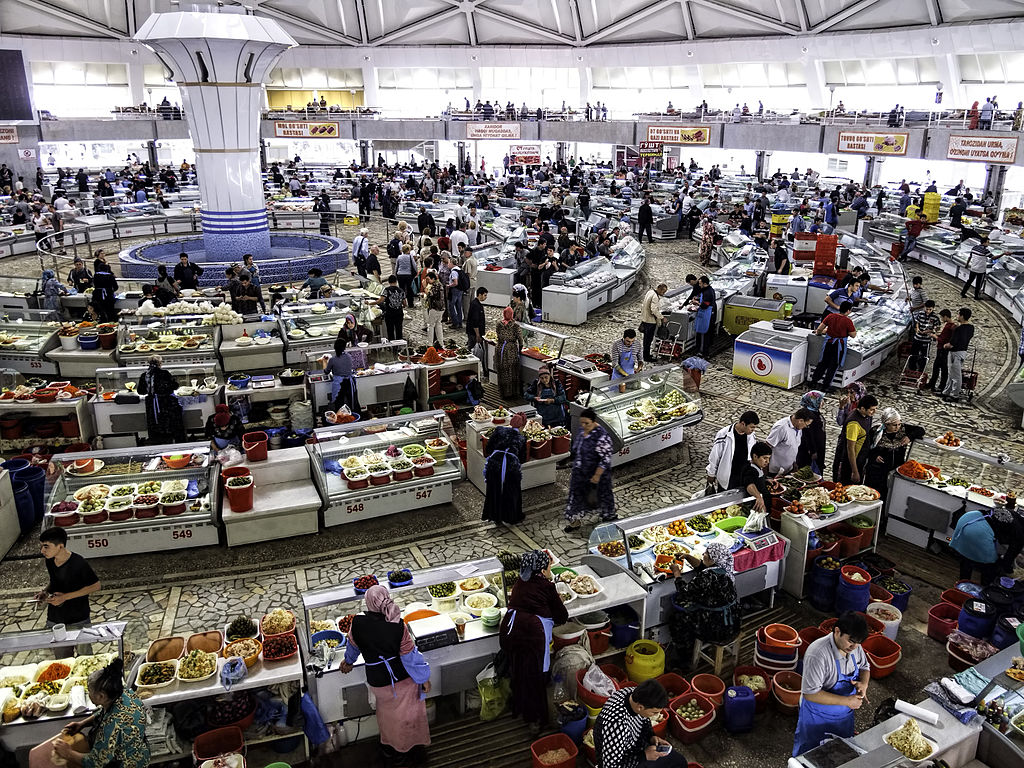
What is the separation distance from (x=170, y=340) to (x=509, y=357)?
19.2 ft

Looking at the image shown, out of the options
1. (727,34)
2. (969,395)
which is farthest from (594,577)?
(727,34)

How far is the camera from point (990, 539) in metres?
7.85

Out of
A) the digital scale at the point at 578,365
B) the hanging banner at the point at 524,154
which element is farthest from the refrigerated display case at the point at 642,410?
the hanging banner at the point at 524,154

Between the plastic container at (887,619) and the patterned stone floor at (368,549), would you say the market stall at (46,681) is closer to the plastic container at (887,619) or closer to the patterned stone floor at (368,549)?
the patterned stone floor at (368,549)

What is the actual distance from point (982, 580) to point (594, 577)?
13.9 feet

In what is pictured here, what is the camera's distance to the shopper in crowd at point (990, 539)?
25.7 feet

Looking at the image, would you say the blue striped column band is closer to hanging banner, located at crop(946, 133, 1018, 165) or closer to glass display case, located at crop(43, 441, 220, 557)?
glass display case, located at crop(43, 441, 220, 557)

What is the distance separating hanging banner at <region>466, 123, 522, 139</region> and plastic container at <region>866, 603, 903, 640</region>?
35.7 m

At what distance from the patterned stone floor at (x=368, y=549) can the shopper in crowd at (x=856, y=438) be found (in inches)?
77.6

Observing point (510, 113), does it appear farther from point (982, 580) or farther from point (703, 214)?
point (982, 580)

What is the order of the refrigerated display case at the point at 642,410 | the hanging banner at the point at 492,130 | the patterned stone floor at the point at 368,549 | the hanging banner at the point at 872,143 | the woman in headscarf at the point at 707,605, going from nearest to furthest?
the woman in headscarf at the point at 707,605 < the patterned stone floor at the point at 368,549 < the refrigerated display case at the point at 642,410 < the hanging banner at the point at 872,143 < the hanging banner at the point at 492,130

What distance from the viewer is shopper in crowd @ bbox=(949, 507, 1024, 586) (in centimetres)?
784

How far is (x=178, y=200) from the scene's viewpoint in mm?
33500

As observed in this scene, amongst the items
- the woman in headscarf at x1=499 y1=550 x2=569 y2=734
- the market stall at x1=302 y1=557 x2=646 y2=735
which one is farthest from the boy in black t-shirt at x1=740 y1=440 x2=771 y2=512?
the woman in headscarf at x1=499 y1=550 x2=569 y2=734
